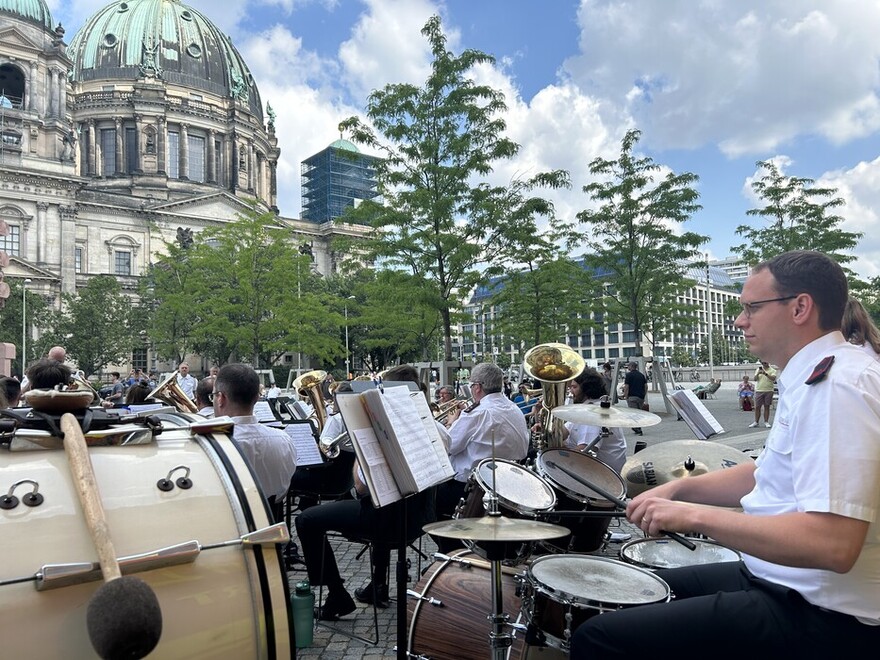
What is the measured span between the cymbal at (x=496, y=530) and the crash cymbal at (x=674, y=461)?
2341 millimetres

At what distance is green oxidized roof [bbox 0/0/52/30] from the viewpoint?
5481 centimetres

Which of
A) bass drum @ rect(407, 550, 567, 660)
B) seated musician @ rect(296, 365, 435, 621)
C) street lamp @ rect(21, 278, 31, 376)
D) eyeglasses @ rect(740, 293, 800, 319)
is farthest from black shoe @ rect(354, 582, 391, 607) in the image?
street lamp @ rect(21, 278, 31, 376)

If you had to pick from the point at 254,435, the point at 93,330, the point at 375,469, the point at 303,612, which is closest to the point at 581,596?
the point at 375,469

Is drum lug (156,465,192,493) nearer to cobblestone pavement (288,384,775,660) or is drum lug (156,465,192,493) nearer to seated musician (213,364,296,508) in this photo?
cobblestone pavement (288,384,775,660)

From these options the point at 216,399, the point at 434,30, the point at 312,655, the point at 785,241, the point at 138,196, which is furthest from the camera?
the point at 138,196

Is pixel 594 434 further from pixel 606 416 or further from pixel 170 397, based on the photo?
pixel 170 397

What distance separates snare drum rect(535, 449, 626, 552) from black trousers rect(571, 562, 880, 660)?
1.45 m

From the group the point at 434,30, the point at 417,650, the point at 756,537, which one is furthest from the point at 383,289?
the point at 756,537

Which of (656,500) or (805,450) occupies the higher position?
(805,450)

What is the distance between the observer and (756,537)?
215 cm

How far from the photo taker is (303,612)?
452cm

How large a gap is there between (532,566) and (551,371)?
5.86 m

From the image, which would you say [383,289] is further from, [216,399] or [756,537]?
[756,537]

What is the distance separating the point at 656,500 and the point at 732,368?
170 ft
